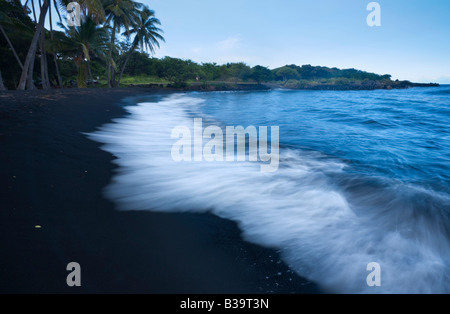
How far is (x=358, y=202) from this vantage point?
3.40 metres

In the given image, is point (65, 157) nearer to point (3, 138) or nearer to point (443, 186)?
point (3, 138)

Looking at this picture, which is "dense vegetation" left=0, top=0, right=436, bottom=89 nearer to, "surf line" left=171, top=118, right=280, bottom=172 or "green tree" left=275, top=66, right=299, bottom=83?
"surf line" left=171, top=118, right=280, bottom=172

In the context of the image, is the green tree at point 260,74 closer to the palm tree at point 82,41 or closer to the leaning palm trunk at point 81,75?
the palm tree at point 82,41

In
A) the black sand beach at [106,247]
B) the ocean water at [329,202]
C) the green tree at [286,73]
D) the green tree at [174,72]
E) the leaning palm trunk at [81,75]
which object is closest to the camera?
the black sand beach at [106,247]

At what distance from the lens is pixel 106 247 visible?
6.06 ft

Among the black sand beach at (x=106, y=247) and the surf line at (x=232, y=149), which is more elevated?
the surf line at (x=232, y=149)

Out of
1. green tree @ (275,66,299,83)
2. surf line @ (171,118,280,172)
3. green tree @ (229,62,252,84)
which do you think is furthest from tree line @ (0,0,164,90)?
green tree @ (275,66,299,83)

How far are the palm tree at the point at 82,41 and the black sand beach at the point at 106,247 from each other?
1840 cm

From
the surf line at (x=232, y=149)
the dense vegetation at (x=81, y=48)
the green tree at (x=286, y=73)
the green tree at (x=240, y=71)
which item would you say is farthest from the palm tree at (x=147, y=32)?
the green tree at (x=286, y=73)

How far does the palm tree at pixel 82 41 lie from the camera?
1779 centimetres
